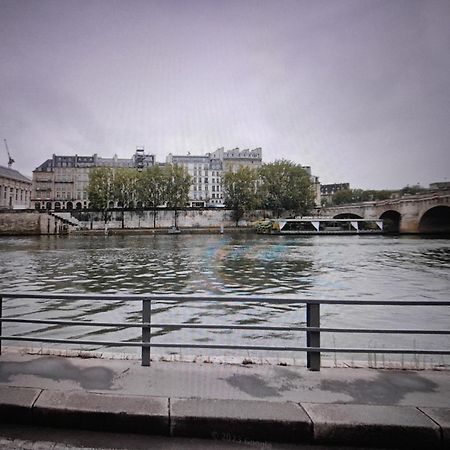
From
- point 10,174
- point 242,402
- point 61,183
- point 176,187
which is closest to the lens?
point 242,402

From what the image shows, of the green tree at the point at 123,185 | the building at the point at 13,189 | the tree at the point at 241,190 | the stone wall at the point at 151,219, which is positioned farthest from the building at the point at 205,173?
the building at the point at 13,189

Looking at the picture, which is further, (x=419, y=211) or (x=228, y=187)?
(x=228, y=187)

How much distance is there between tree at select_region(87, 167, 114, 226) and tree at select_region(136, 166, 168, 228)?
6.93m

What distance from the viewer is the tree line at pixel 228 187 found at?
84.4 m

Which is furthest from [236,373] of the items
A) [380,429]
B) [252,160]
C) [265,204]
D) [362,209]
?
[252,160]

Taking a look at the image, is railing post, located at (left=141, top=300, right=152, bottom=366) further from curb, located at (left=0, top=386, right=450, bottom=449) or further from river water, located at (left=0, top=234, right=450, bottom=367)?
river water, located at (left=0, top=234, right=450, bottom=367)

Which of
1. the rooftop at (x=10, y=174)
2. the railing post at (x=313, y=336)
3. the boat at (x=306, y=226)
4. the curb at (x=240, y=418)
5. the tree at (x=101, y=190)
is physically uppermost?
the rooftop at (x=10, y=174)

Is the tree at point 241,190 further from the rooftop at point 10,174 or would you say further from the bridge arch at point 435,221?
the rooftop at point 10,174

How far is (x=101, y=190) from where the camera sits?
81.2 m

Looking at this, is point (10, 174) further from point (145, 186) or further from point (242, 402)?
point (242, 402)

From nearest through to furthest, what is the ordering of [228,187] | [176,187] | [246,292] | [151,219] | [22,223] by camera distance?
[246,292] → [22,223] → [176,187] → [151,219] → [228,187]

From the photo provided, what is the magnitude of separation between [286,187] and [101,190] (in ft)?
147

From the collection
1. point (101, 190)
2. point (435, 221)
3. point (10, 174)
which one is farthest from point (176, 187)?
point (435, 221)

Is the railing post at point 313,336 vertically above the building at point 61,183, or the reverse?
the building at point 61,183
